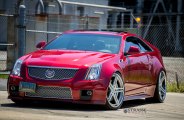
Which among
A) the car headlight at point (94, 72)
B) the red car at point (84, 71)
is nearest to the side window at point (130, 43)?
the red car at point (84, 71)

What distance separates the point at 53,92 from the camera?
31.3 feet

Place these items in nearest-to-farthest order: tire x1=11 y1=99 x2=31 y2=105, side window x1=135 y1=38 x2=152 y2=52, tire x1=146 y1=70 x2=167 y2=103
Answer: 1. tire x1=11 y1=99 x2=31 y2=105
2. side window x1=135 y1=38 x2=152 y2=52
3. tire x1=146 y1=70 x2=167 y2=103

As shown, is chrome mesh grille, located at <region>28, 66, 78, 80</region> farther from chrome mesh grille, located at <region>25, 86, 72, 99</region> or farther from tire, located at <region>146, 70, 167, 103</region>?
tire, located at <region>146, 70, 167, 103</region>

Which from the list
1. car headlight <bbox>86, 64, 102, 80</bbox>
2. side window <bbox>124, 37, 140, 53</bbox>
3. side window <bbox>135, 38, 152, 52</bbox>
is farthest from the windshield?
car headlight <bbox>86, 64, 102, 80</bbox>

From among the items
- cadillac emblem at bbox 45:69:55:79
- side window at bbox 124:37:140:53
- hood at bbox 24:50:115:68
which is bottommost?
cadillac emblem at bbox 45:69:55:79

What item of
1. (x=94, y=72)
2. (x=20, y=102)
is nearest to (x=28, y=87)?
(x=20, y=102)

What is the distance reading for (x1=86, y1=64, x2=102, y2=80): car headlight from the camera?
9.55m

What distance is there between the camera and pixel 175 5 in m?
59.3

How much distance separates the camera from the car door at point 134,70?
35.1ft

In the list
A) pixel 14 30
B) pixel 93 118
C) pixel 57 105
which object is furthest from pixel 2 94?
pixel 14 30

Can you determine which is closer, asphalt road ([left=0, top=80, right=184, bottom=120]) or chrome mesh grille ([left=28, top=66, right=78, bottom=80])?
asphalt road ([left=0, top=80, right=184, bottom=120])

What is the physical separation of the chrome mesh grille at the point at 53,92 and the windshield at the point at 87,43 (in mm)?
1398

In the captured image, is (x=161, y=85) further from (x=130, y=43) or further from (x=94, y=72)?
(x=94, y=72)

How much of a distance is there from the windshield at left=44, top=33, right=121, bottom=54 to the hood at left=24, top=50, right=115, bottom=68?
347 mm
